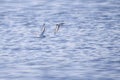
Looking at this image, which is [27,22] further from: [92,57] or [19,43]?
[92,57]

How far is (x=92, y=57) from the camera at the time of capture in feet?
43.0

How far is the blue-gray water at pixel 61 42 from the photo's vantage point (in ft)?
39.8

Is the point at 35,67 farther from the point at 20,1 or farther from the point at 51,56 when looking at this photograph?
the point at 20,1

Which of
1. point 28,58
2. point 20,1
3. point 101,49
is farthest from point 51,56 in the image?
point 20,1

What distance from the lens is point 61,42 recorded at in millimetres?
14734

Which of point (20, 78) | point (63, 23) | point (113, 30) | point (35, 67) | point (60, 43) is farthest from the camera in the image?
point (63, 23)

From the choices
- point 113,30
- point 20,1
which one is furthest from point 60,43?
point 20,1

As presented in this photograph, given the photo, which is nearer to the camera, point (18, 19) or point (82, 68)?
point (82, 68)

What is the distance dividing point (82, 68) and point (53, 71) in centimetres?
83

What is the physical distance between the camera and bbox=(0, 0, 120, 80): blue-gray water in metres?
12.1

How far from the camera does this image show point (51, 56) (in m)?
13.4

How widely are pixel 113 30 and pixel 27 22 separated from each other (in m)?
3.52

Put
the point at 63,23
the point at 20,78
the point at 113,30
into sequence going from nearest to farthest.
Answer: the point at 20,78
the point at 113,30
the point at 63,23

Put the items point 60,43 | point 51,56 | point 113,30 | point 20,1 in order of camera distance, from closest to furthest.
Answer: point 51,56
point 60,43
point 113,30
point 20,1
